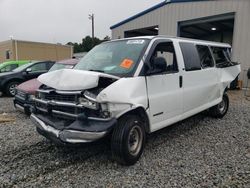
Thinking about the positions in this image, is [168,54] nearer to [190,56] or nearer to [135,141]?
[190,56]

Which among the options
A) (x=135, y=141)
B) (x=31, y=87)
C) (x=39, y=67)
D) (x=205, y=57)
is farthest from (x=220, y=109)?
(x=39, y=67)

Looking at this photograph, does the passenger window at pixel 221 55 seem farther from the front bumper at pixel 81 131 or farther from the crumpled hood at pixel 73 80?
the front bumper at pixel 81 131

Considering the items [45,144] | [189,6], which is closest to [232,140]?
[45,144]

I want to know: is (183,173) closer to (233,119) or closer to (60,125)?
(60,125)

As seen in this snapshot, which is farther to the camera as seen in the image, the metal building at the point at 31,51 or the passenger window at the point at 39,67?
the metal building at the point at 31,51

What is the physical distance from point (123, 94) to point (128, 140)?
2.20 feet

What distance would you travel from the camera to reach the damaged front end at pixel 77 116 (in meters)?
3.12

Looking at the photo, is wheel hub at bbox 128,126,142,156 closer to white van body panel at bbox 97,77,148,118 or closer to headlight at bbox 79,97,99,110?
white van body panel at bbox 97,77,148,118

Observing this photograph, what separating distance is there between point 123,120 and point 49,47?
25757 mm

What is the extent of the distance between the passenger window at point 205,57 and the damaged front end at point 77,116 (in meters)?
2.84

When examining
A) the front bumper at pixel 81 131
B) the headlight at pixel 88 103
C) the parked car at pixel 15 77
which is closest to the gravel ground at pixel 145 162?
the front bumper at pixel 81 131

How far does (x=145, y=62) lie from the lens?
3744 millimetres

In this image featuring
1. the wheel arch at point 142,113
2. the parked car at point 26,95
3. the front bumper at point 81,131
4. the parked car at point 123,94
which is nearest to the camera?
the front bumper at point 81,131

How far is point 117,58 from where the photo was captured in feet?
13.3
